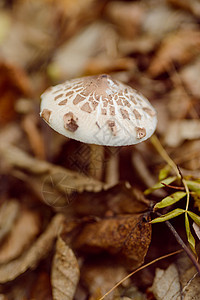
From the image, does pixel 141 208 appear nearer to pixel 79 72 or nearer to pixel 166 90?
pixel 166 90

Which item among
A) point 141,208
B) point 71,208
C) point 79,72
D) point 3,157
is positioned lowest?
point 71,208

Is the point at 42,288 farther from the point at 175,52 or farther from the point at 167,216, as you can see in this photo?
the point at 175,52

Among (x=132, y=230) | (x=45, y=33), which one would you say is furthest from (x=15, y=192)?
(x=45, y=33)

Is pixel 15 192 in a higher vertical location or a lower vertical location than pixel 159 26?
lower

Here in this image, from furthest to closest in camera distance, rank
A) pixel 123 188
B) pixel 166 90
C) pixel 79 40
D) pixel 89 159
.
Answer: pixel 79 40 → pixel 166 90 → pixel 89 159 → pixel 123 188

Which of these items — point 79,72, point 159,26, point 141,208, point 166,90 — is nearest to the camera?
point 141,208

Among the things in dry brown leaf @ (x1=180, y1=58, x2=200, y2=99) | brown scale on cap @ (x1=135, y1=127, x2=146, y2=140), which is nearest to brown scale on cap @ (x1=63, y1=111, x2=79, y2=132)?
brown scale on cap @ (x1=135, y1=127, x2=146, y2=140)

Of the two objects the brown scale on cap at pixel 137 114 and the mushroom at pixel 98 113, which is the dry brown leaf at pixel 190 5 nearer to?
the mushroom at pixel 98 113
